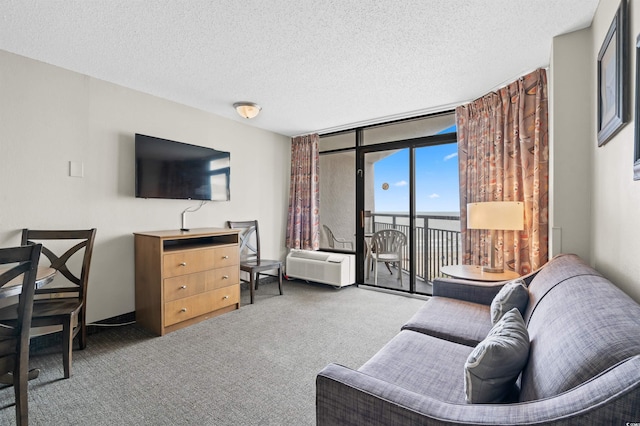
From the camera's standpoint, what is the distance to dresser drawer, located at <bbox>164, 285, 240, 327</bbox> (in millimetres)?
2758

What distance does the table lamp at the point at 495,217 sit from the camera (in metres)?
2.53

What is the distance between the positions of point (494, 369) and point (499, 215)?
1954mm

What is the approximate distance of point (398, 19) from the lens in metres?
1.91

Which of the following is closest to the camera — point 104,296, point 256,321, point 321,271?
point 104,296

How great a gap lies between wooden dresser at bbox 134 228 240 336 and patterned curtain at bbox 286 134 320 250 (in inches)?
58.6

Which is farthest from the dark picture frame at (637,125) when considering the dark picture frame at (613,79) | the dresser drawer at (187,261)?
the dresser drawer at (187,261)

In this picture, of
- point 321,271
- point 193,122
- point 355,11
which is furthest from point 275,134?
point 355,11

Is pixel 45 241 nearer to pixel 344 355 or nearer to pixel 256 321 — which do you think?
pixel 256 321

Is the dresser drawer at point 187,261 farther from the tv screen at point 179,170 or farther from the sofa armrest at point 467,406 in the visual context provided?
the sofa armrest at point 467,406

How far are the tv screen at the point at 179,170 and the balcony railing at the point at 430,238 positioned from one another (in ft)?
7.35

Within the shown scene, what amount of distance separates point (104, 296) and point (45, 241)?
2.28 feet

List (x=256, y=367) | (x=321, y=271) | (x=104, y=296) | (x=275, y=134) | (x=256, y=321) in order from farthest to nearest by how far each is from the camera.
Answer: (x=275, y=134) < (x=321, y=271) < (x=256, y=321) < (x=104, y=296) < (x=256, y=367)

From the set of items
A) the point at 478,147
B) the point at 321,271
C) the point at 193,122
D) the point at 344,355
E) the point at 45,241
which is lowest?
the point at 344,355

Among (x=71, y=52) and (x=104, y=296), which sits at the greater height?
(x=71, y=52)
